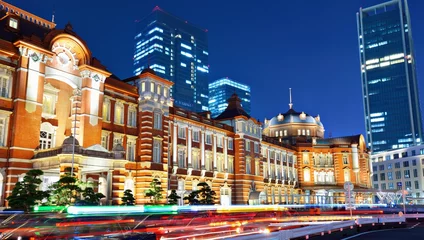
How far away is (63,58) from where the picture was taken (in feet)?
118

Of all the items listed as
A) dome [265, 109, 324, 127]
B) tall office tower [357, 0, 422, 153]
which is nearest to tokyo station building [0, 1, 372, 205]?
dome [265, 109, 324, 127]

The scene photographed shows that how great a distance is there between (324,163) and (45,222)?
75557 mm

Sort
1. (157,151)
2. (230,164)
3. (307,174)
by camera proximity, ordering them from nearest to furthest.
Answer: (157,151), (230,164), (307,174)

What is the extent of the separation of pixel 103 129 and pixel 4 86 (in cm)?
964

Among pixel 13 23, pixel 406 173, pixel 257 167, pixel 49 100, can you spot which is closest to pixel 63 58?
pixel 49 100

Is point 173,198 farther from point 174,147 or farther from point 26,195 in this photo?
point 26,195

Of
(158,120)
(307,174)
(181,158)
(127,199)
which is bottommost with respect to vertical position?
(127,199)

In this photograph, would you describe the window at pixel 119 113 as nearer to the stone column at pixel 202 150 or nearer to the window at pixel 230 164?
the stone column at pixel 202 150

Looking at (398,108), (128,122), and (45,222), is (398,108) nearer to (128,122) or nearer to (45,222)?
(128,122)

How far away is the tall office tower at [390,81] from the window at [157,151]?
15332 centimetres

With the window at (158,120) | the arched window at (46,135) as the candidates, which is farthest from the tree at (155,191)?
the arched window at (46,135)

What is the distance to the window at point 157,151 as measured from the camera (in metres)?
41.9

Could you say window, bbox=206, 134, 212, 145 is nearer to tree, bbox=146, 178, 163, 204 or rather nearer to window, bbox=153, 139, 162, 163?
window, bbox=153, 139, 162, 163

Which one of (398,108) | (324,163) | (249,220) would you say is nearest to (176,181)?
(249,220)
